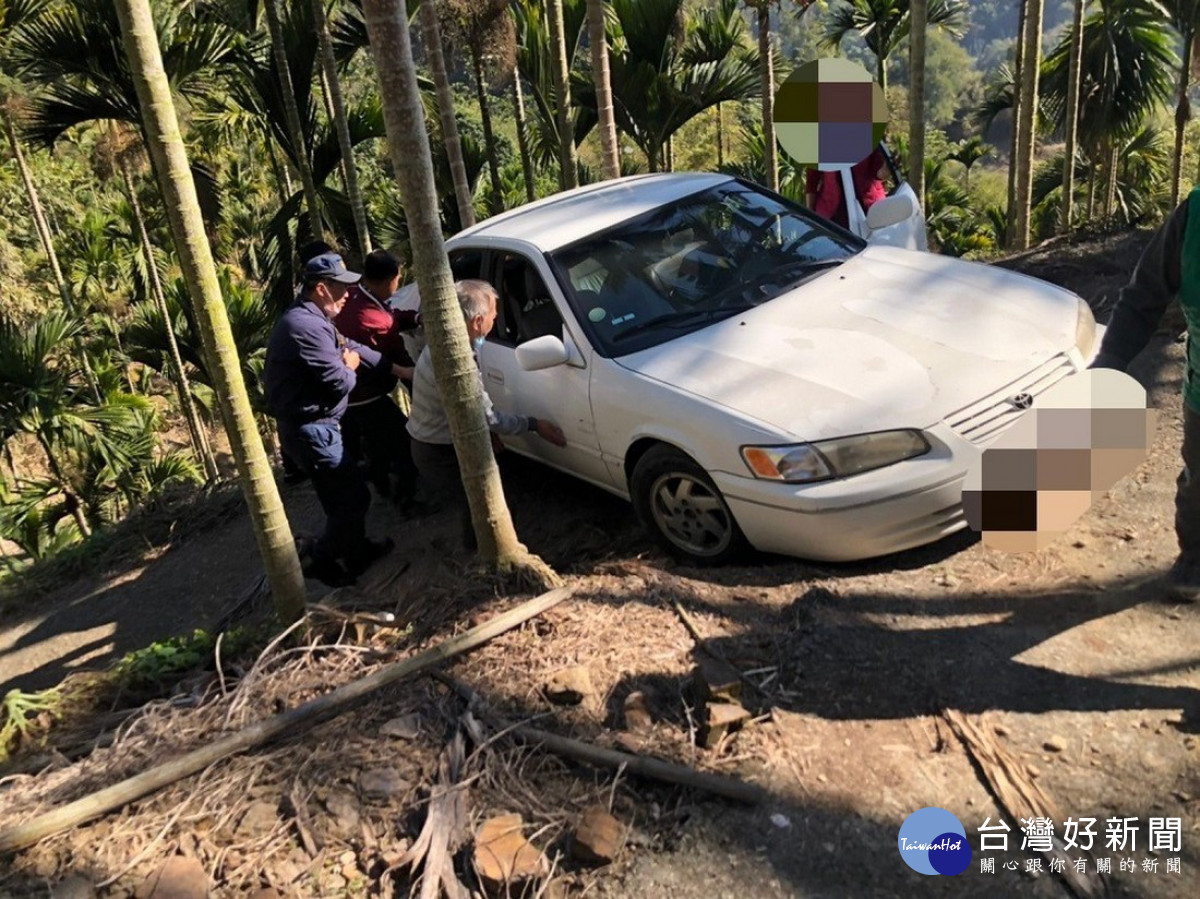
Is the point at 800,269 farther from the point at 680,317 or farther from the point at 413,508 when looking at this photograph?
the point at 413,508

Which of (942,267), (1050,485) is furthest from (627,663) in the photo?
(942,267)

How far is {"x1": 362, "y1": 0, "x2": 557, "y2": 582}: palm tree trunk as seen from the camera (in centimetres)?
358

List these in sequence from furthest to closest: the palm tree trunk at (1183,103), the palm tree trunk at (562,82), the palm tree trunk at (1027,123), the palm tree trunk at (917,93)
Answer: the palm tree trunk at (1183,103)
the palm tree trunk at (1027,123)
the palm tree trunk at (562,82)
the palm tree trunk at (917,93)

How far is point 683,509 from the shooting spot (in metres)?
4.40

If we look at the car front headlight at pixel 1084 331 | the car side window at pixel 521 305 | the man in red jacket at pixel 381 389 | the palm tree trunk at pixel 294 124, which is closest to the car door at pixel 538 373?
the car side window at pixel 521 305

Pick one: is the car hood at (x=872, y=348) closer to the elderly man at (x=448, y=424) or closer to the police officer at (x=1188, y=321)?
the police officer at (x=1188, y=321)

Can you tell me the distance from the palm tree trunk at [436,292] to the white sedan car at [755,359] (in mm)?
661

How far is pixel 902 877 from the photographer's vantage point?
2582mm

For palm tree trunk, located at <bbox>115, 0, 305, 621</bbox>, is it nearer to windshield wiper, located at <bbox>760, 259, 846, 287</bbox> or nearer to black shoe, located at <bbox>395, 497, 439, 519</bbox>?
black shoe, located at <bbox>395, 497, 439, 519</bbox>

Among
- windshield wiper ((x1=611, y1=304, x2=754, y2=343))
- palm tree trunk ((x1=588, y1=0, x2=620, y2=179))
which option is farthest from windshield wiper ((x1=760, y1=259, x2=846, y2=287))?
palm tree trunk ((x1=588, y1=0, x2=620, y2=179))

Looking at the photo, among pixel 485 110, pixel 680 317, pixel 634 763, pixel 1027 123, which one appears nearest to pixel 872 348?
pixel 680 317

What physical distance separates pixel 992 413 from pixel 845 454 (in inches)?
25.6

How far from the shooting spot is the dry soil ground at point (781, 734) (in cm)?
272

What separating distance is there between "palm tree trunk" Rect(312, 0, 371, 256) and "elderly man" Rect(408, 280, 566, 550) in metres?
5.42
